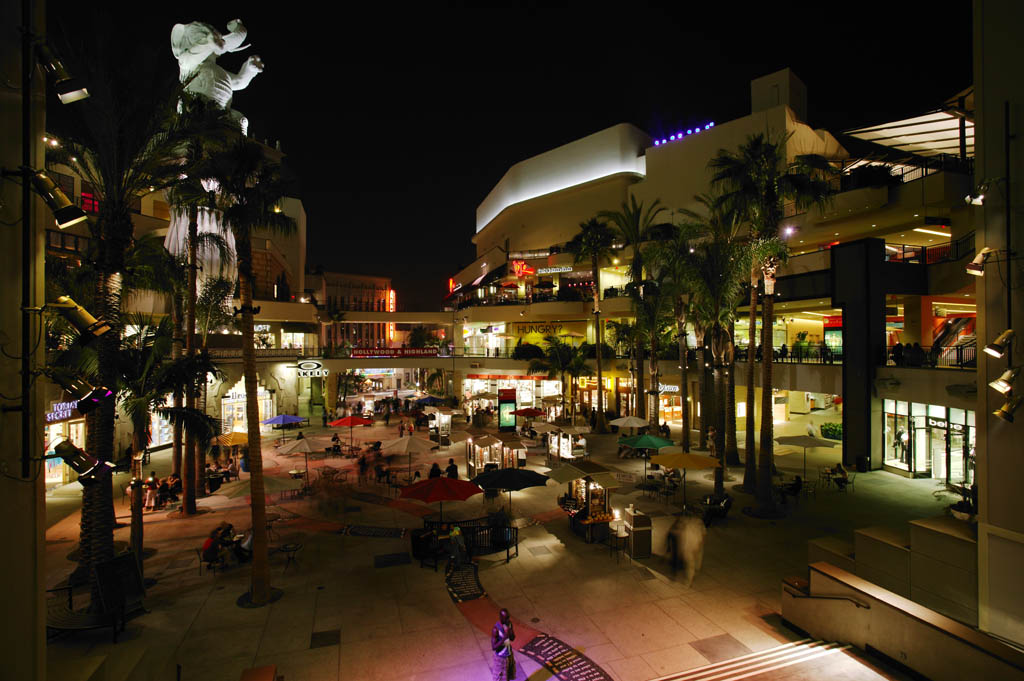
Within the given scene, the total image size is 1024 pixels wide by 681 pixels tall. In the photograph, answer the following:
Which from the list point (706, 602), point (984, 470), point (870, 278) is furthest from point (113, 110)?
point (870, 278)

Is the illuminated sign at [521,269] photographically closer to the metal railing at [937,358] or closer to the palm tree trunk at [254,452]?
the metal railing at [937,358]

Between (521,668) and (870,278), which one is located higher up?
(870,278)

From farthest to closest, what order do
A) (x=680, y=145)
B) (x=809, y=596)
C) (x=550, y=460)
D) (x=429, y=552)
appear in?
(x=680, y=145), (x=550, y=460), (x=429, y=552), (x=809, y=596)

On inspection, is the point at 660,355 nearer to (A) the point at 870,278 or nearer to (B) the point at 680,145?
(A) the point at 870,278

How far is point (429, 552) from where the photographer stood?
1342 cm

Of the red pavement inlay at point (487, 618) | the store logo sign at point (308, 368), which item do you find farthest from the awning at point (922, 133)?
the store logo sign at point (308, 368)

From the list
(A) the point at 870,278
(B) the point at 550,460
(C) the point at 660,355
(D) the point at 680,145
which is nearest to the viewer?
(A) the point at 870,278

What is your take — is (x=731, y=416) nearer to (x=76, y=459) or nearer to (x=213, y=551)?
(x=213, y=551)

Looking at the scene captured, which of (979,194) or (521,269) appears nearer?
(979,194)

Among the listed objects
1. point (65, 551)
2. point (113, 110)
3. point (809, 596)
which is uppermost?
point (113, 110)

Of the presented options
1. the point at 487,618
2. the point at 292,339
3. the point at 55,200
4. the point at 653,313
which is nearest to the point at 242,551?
the point at 487,618

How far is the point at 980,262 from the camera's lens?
8.69 m

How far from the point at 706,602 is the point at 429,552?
6.88m

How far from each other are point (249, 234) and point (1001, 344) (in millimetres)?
14614
